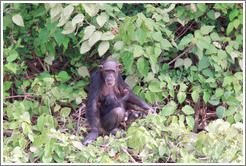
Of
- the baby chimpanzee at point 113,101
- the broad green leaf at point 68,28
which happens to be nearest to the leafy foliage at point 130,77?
the broad green leaf at point 68,28

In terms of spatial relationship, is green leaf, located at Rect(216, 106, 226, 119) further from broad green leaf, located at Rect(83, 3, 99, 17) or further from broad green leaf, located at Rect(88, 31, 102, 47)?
broad green leaf, located at Rect(83, 3, 99, 17)

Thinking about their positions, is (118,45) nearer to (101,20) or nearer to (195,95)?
(101,20)

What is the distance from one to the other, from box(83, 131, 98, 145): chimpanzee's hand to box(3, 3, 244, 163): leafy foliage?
2.7 inches

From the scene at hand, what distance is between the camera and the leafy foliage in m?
3.40

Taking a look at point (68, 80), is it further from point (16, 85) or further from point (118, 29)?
point (118, 29)

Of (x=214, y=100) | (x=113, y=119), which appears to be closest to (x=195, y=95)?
(x=214, y=100)

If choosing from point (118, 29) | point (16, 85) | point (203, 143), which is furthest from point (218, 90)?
point (16, 85)

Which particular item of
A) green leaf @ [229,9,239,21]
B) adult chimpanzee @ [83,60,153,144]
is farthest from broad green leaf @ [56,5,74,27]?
green leaf @ [229,9,239,21]

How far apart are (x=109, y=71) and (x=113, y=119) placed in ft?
1.52

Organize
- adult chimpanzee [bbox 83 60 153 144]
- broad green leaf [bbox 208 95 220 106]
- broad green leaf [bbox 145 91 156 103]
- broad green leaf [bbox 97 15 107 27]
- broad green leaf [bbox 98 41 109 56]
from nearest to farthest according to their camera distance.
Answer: adult chimpanzee [bbox 83 60 153 144], broad green leaf [bbox 97 15 107 27], broad green leaf [bbox 98 41 109 56], broad green leaf [bbox 145 91 156 103], broad green leaf [bbox 208 95 220 106]

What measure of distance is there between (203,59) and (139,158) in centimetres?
149

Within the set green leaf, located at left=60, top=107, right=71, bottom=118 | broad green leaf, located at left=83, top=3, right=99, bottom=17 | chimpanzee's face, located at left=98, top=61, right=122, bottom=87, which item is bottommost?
green leaf, located at left=60, top=107, right=71, bottom=118

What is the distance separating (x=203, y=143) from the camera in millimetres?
3436

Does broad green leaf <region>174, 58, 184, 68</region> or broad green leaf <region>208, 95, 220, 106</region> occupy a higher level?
broad green leaf <region>174, 58, 184, 68</region>
